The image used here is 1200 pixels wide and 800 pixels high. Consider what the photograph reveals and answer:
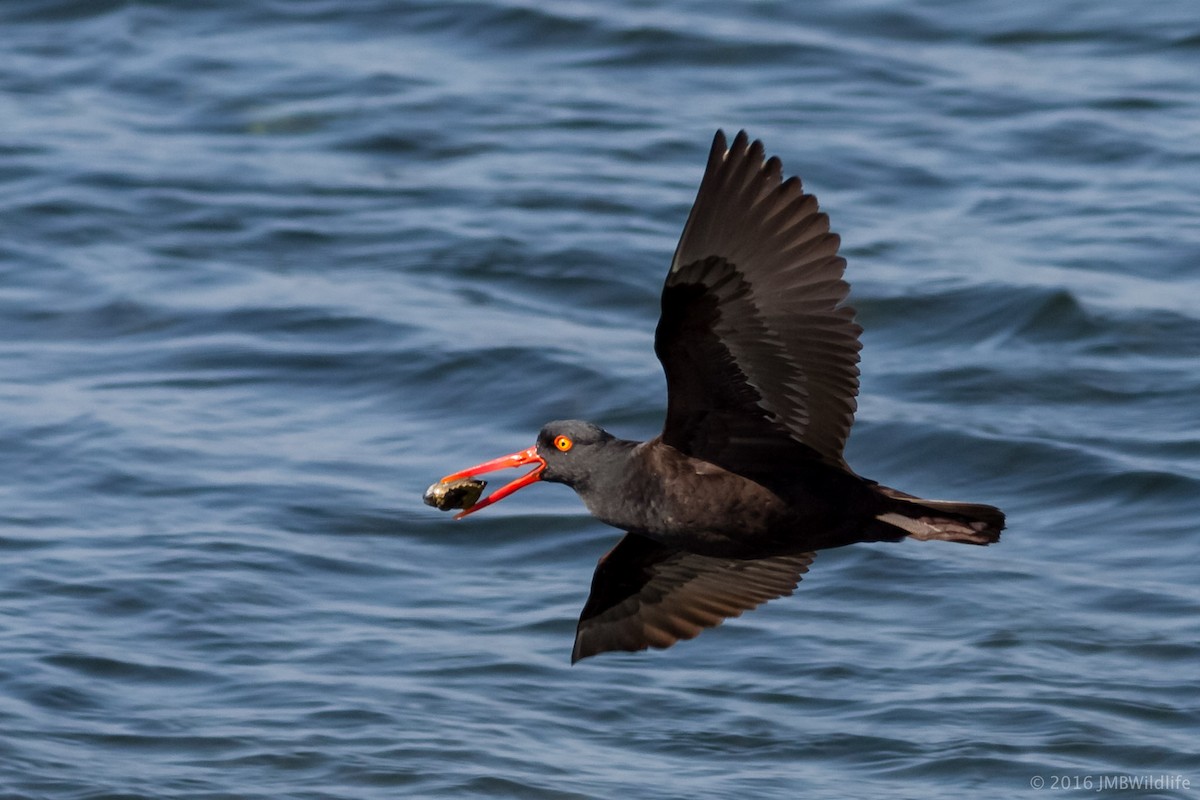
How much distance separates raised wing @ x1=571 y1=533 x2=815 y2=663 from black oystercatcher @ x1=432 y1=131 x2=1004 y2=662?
3.01 feet

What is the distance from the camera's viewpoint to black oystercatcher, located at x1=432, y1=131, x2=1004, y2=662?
611 centimetres

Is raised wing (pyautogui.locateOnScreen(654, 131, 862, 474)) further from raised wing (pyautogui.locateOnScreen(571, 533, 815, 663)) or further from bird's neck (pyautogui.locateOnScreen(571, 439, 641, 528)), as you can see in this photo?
raised wing (pyautogui.locateOnScreen(571, 533, 815, 663))

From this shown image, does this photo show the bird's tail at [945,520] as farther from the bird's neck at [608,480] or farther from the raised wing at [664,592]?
the raised wing at [664,592]

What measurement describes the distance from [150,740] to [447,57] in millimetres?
10306

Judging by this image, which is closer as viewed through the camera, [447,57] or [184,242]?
[184,242]

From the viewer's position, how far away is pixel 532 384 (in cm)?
1172

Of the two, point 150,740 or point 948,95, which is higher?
point 948,95

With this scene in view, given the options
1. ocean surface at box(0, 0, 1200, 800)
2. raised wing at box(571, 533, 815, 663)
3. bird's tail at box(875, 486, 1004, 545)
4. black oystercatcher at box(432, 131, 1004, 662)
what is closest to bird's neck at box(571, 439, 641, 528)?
black oystercatcher at box(432, 131, 1004, 662)

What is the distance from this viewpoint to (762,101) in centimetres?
1609

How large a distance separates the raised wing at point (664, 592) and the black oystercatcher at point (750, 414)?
3.01ft

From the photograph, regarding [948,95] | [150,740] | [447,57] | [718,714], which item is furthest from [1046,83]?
[150,740]

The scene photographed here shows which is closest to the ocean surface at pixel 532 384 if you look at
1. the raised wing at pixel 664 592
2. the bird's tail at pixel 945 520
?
the raised wing at pixel 664 592

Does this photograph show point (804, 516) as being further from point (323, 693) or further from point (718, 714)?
point (323, 693)

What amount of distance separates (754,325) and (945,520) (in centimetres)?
88
